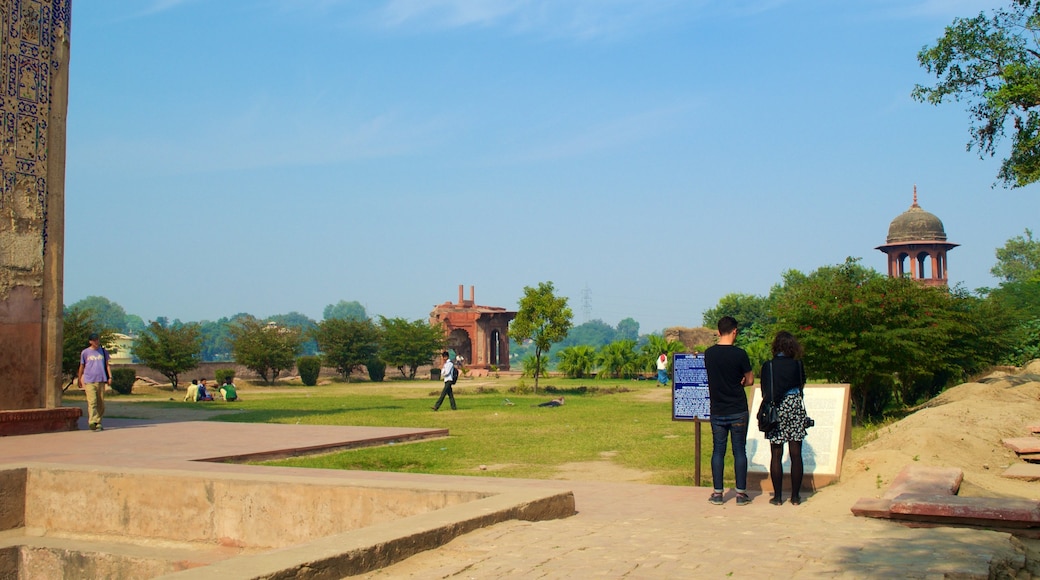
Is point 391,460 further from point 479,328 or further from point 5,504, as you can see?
point 479,328

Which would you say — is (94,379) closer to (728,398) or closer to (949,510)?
(728,398)

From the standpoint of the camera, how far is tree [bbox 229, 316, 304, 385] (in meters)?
46.2

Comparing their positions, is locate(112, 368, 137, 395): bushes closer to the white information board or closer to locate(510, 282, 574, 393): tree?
locate(510, 282, 574, 393): tree

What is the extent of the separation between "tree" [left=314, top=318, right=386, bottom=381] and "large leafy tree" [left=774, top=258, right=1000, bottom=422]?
35.1 m

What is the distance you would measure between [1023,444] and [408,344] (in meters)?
43.7

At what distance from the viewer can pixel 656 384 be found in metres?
39.4

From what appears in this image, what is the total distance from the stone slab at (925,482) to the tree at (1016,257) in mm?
97951

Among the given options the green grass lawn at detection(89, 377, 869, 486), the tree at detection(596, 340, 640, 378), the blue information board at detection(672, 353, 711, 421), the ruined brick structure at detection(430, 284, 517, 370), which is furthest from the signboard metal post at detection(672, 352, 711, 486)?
the ruined brick structure at detection(430, 284, 517, 370)

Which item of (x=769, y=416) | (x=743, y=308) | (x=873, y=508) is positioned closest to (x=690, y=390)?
(x=769, y=416)

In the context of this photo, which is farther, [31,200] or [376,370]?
[376,370]

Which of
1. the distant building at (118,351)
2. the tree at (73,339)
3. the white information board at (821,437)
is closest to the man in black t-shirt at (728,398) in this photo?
the white information board at (821,437)

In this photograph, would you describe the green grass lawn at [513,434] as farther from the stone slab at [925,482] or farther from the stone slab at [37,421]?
the stone slab at [37,421]

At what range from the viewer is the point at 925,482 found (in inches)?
317

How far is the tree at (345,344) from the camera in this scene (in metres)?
51.8
